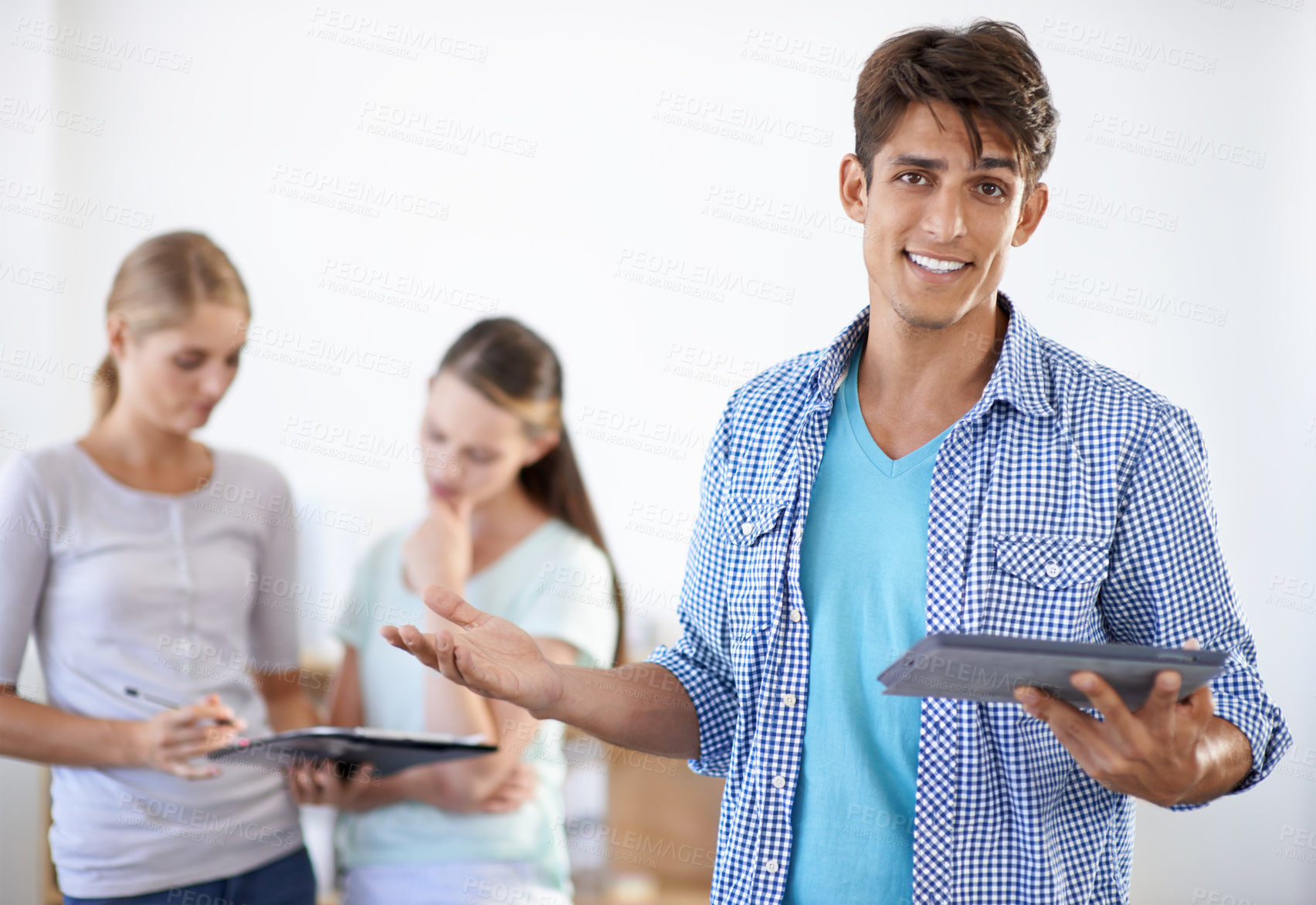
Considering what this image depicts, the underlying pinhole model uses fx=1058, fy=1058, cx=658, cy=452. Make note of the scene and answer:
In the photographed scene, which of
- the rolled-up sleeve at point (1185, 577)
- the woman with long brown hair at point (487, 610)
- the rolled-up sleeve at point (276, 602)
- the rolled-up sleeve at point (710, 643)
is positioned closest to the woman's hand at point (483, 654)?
the rolled-up sleeve at point (710, 643)

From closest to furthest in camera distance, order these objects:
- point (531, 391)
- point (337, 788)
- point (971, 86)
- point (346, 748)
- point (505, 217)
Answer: point (971, 86) < point (346, 748) < point (337, 788) < point (531, 391) < point (505, 217)

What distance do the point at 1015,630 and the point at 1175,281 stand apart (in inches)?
80.7

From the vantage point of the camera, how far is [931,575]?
1.18m

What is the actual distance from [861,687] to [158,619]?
4.78 ft

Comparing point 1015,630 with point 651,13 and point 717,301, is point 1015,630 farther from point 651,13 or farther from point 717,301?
point 651,13

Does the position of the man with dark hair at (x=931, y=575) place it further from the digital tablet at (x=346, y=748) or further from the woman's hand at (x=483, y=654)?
the digital tablet at (x=346, y=748)

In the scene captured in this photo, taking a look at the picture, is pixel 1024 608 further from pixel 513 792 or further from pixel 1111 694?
pixel 513 792

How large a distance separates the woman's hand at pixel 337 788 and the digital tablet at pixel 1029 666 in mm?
1416

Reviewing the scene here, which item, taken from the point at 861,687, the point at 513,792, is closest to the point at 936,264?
the point at 861,687

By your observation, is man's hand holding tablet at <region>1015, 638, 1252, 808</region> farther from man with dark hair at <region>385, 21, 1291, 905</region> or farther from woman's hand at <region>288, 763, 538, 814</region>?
woman's hand at <region>288, 763, 538, 814</region>

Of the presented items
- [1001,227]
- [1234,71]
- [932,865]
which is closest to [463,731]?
[932,865]

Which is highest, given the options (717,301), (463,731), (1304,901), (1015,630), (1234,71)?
(1234,71)

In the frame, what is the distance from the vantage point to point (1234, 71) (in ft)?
9.16

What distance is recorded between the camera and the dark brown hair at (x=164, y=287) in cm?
221
